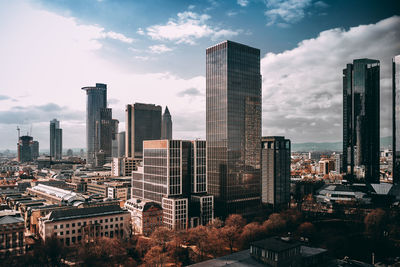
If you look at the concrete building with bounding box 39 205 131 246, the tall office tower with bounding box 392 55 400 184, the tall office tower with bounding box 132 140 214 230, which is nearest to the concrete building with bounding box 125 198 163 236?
the tall office tower with bounding box 132 140 214 230

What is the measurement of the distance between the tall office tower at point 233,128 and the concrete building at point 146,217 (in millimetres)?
31190

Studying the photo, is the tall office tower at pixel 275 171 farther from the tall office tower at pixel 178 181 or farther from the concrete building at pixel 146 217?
the concrete building at pixel 146 217

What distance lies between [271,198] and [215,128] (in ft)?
168

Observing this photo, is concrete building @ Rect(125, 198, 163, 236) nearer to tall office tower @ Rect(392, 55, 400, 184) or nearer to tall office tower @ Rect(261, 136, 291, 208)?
tall office tower @ Rect(261, 136, 291, 208)

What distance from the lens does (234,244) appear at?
98.3 metres

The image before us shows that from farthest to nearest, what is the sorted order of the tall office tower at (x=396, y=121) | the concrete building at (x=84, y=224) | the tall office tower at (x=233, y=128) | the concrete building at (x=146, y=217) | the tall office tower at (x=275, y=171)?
1. the tall office tower at (x=396, y=121)
2. the tall office tower at (x=275, y=171)
3. the tall office tower at (x=233, y=128)
4. the concrete building at (x=146, y=217)
5. the concrete building at (x=84, y=224)

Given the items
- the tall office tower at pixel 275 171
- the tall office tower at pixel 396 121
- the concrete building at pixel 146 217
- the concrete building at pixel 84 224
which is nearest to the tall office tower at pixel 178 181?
the concrete building at pixel 146 217

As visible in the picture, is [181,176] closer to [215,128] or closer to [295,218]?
[215,128]

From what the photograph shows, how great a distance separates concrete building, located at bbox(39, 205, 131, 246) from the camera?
99750mm

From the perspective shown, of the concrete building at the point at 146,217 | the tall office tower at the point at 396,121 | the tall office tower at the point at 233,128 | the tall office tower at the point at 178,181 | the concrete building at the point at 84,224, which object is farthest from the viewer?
the tall office tower at the point at 396,121

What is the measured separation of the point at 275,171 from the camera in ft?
531

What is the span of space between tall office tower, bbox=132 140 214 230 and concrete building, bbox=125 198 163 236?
3617mm

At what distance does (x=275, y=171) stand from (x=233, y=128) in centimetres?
3913

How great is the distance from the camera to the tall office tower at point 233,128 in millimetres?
139500
